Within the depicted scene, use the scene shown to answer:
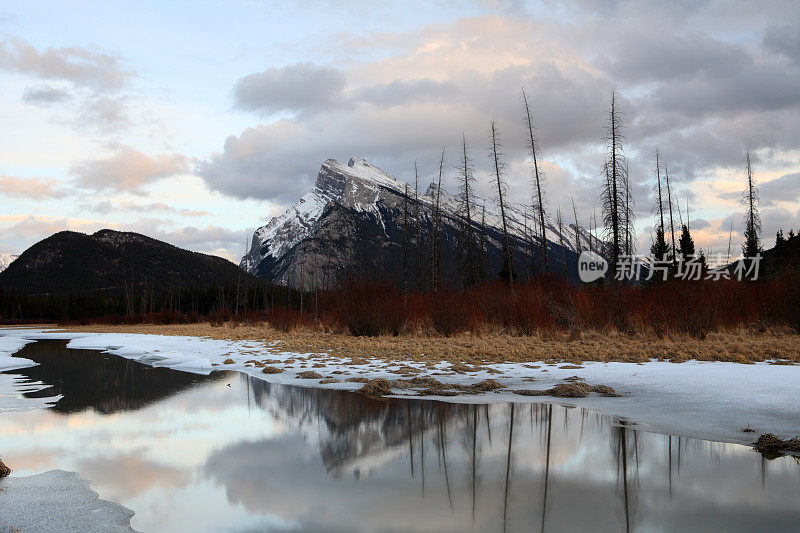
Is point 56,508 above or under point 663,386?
under

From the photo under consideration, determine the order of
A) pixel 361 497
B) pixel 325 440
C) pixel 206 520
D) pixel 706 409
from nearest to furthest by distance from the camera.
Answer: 1. pixel 206 520
2. pixel 361 497
3. pixel 325 440
4. pixel 706 409

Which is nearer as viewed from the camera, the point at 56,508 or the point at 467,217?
the point at 56,508

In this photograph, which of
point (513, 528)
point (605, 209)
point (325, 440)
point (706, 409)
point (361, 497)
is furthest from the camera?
point (605, 209)

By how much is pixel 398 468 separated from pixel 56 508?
2887mm

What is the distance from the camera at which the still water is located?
4.07 metres

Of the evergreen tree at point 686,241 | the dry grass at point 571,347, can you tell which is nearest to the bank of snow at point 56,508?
the dry grass at point 571,347

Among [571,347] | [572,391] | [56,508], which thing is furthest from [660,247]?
[56,508]

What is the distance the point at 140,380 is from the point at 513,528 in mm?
11215

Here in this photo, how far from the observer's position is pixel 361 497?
14.8 ft

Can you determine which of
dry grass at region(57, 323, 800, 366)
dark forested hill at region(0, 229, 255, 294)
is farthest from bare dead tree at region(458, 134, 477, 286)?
dark forested hill at region(0, 229, 255, 294)

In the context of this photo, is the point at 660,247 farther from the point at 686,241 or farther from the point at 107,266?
the point at 107,266

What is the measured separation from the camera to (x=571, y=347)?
14.4m

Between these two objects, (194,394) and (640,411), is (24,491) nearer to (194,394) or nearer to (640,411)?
(194,394)

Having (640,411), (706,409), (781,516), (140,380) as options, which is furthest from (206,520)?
(140,380)
